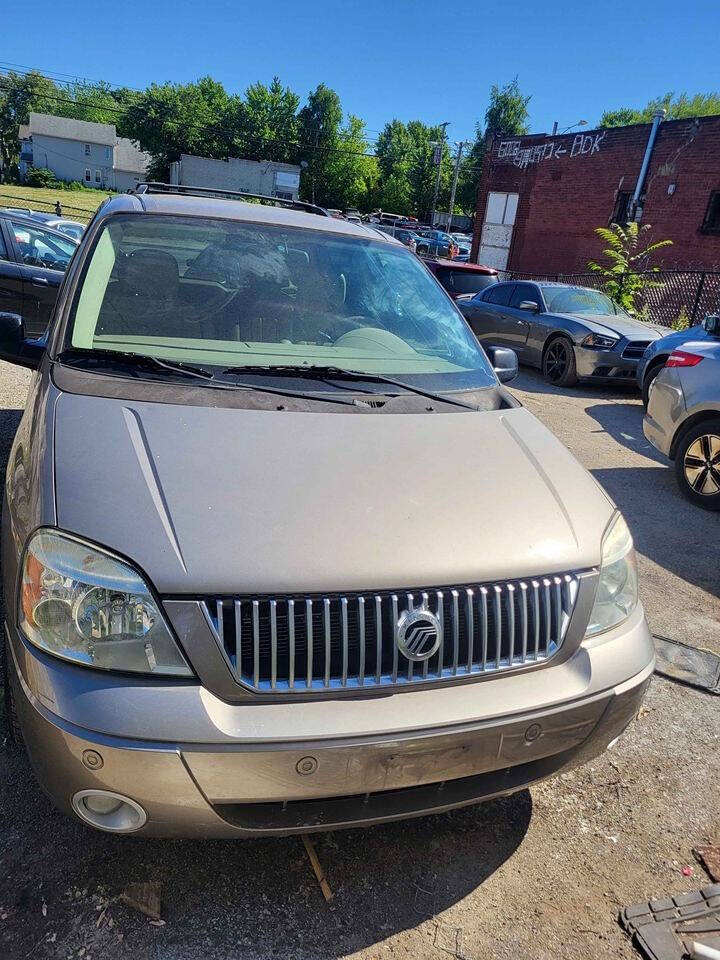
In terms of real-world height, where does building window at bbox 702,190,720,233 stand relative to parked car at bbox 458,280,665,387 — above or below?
above

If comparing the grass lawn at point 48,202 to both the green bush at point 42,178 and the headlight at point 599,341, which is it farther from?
the headlight at point 599,341

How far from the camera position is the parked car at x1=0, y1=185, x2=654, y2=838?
1640mm

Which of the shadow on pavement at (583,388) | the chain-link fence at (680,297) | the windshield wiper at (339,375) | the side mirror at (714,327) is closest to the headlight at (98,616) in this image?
the windshield wiper at (339,375)

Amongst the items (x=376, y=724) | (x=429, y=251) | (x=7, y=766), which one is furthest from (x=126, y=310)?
(x=429, y=251)

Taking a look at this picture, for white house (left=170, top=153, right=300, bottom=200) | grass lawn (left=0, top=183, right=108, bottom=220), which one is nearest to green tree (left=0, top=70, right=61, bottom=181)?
grass lawn (left=0, top=183, right=108, bottom=220)

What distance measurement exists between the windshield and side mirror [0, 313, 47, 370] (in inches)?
372

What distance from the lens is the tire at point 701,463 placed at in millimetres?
5629

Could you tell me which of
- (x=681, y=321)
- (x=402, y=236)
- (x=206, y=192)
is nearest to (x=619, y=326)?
(x=681, y=321)

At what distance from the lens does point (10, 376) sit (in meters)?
7.47

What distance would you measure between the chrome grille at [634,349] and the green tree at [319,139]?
71947mm

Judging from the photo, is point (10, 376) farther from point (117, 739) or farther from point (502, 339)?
point (502, 339)

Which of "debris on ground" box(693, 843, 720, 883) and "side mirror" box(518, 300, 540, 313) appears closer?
"debris on ground" box(693, 843, 720, 883)

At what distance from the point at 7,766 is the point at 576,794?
207cm

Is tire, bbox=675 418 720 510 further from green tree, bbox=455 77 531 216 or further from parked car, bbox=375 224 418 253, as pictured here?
green tree, bbox=455 77 531 216
